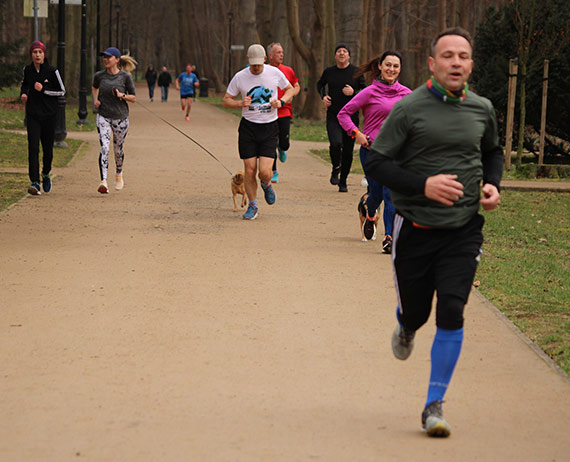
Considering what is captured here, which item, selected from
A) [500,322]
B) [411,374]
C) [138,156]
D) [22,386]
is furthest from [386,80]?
[138,156]

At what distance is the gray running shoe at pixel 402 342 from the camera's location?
5441 mm

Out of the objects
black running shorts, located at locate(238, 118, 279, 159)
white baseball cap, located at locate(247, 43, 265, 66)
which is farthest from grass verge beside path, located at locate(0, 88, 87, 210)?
white baseball cap, located at locate(247, 43, 265, 66)

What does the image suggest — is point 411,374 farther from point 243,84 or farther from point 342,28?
point 342,28

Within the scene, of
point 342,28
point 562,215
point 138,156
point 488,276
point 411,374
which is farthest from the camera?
point 342,28

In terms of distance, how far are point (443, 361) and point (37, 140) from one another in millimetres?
10270

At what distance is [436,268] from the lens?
5.09 meters

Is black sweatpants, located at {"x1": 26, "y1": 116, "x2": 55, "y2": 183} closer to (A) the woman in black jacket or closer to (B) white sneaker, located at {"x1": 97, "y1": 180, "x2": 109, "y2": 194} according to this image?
(A) the woman in black jacket

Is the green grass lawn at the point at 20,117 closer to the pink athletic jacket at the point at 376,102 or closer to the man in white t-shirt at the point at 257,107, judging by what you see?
the man in white t-shirt at the point at 257,107

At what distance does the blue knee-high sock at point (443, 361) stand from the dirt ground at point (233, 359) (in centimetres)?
20

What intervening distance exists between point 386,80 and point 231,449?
6.01 m

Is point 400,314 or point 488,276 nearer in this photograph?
point 400,314

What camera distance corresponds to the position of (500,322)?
24.1 feet

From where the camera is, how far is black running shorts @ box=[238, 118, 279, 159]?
39.3 ft

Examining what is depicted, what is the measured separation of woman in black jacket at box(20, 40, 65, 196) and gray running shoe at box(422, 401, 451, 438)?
33.6 feet
